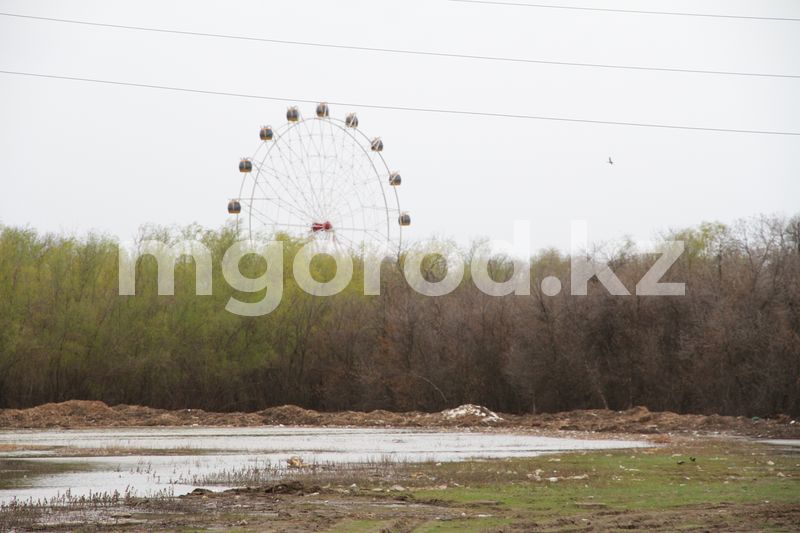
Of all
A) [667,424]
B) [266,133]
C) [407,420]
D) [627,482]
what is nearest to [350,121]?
[266,133]

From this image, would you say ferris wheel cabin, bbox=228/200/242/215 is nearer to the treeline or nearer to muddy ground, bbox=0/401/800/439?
muddy ground, bbox=0/401/800/439

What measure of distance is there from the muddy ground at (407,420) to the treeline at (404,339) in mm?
5377

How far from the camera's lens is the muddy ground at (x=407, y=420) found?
38594 millimetres

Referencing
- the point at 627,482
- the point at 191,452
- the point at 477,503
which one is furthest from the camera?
the point at 191,452

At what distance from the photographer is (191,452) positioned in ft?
91.0

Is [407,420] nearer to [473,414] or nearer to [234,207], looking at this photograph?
[473,414]

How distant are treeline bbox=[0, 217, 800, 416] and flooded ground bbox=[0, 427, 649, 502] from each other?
13.7 m

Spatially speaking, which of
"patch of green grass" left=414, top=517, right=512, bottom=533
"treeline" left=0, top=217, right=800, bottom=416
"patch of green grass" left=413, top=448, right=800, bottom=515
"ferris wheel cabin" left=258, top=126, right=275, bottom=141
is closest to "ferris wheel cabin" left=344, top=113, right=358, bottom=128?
"ferris wheel cabin" left=258, top=126, right=275, bottom=141

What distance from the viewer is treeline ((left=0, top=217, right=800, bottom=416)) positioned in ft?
156

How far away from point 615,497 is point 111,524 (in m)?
7.29

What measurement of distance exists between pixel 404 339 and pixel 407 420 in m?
14.3

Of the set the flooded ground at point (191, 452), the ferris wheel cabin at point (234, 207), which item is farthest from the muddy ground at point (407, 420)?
the ferris wheel cabin at point (234, 207)

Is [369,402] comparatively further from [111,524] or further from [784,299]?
[111,524]

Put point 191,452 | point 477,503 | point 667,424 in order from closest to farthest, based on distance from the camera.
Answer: point 477,503 < point 191,452 < point 667,424
